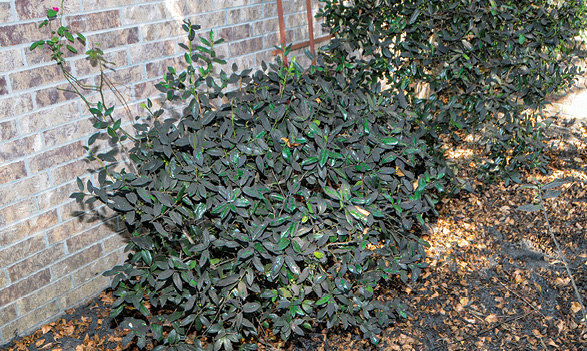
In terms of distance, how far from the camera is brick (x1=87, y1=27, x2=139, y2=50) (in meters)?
2.46

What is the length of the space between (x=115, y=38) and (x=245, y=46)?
909 millimetres

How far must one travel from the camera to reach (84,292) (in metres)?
2.75

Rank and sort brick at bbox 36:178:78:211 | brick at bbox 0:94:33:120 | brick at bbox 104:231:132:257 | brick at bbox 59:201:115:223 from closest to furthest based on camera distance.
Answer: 1. brick at bbox 0:94:33:120
2. brick at bbox 36:178:78:211
3. brick at bbox 59:201:115:223
4. brick at bbox 104:231:132:257

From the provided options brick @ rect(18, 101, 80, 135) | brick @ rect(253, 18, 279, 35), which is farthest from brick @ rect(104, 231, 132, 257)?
brick @ rect(253, 18, 279, 35)

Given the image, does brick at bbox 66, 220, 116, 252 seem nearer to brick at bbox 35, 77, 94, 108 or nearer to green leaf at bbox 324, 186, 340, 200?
brick at bbox 35, 77, 94, 108

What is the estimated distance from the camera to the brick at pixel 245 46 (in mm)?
3130

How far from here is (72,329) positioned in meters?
2.55

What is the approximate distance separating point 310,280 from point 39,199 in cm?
140

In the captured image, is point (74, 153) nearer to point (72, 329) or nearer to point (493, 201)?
point (72, 329)

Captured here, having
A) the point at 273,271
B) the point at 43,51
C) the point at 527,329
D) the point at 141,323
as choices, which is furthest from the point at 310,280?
the point at 43,51

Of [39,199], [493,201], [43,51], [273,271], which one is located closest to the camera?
[273,271]

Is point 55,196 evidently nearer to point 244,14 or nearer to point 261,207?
point 261,207

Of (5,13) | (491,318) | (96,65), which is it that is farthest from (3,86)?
(491,318)

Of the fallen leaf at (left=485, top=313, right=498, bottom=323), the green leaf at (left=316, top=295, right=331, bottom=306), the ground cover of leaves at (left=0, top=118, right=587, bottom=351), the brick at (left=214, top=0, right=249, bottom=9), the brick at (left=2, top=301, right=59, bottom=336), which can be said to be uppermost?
the brick at (left=214, top=0, right=249, bottom=9)
